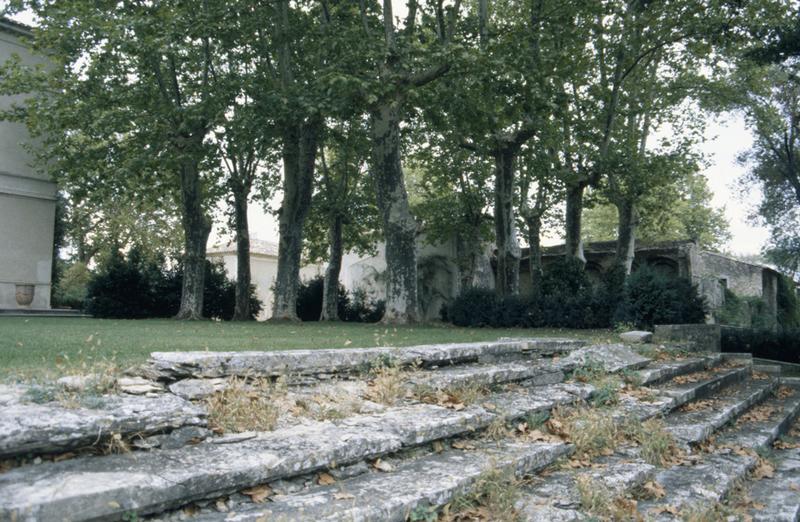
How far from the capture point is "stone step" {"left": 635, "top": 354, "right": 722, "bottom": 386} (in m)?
7.44

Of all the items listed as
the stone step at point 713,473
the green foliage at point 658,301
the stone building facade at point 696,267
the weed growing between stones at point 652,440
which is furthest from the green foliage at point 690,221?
the weed growing between stones at point 652,440

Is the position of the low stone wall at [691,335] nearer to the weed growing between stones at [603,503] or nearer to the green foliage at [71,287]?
the weed growing between stones at [603,503]

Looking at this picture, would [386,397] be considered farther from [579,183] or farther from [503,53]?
[579,183]

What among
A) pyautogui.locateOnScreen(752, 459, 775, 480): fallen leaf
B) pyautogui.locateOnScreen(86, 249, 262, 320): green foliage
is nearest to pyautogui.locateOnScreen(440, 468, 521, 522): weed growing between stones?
pyautogui.locateOnScreen(752, 459, 775, 480): fallen leaf

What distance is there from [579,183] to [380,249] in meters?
17.0

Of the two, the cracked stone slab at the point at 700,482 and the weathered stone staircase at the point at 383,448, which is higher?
the weathered stone staircase at the point at 383,448

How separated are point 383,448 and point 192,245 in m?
15.9

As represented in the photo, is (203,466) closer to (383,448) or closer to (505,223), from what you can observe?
(383,448)

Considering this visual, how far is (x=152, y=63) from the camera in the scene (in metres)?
16.0

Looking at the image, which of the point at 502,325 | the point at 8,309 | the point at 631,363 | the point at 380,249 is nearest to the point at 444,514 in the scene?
the point at 631,363

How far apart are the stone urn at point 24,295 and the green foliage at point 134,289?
1.81m

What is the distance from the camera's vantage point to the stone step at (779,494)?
4.11 m

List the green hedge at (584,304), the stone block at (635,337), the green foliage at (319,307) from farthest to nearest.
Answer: the green foliage at (319,307)
the green hedge at (584,304)
the stone block at (635,337)

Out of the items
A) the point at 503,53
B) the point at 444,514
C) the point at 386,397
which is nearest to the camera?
the point at 444,514
